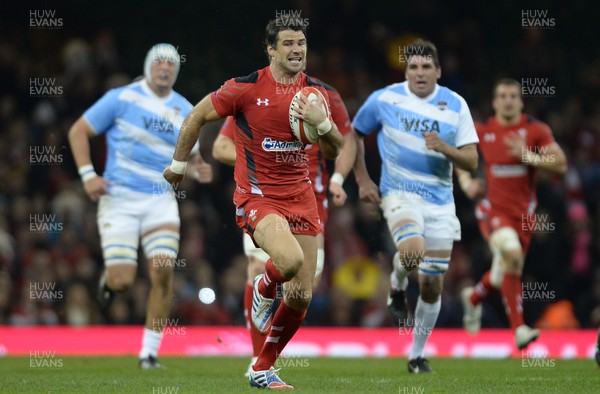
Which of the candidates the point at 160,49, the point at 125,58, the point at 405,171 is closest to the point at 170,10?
the point at 125,58

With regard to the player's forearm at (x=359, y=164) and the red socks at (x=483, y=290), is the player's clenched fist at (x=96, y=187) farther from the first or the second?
the red socks at (x=483, y=290)

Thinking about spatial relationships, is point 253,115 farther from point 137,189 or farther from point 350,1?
point 350,1

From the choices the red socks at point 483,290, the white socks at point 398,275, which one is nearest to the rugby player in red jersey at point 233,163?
the white socks at point 398,275

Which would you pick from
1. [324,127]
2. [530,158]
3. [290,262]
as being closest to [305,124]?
[324,127]

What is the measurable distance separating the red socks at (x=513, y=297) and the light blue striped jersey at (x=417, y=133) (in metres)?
2.56

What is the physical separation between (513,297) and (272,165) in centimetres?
516

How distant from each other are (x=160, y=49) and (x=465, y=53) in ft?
28.4

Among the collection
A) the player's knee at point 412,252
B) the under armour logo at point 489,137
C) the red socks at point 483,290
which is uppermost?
the under armour logo at point 489,137

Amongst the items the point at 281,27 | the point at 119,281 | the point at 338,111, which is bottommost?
the point at 119,281

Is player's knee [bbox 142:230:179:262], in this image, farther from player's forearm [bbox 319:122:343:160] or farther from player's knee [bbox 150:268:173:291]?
player's forearm [bbox 319:122:343:160]

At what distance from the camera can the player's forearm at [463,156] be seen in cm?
1031

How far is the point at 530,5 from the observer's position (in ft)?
65.3

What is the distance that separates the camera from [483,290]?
13969mm

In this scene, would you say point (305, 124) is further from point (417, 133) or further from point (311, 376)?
point (311, 376)
